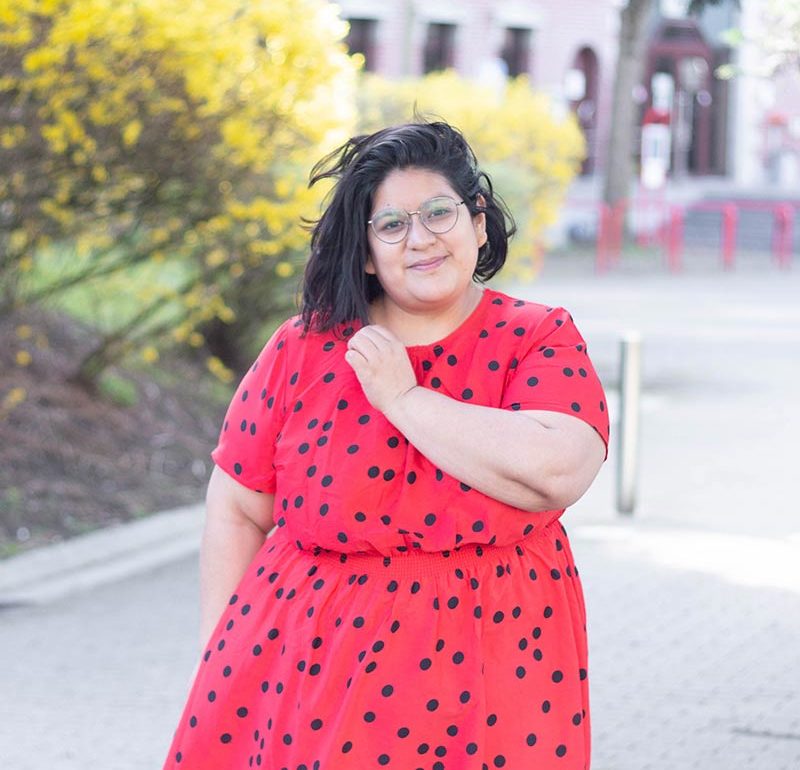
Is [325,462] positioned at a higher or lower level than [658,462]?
higher

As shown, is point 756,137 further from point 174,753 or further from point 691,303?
point 174,753

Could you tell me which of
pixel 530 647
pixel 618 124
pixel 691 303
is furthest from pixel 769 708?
pixel 618 124

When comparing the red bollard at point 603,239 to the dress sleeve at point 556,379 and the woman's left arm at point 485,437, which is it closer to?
the dress sleeve at point 556,379

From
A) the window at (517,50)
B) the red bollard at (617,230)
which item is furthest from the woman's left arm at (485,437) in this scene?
the window at (517,50)

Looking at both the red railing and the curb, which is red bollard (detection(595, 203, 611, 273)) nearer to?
the red railing

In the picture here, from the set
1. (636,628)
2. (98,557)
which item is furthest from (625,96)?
(636,628)

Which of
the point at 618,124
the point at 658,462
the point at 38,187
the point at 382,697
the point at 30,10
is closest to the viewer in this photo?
the point at 382,697

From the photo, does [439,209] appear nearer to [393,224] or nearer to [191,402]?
[393,224]

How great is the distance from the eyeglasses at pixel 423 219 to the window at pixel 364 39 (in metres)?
30.2

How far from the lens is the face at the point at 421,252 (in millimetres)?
2842

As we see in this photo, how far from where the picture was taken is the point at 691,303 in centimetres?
2148

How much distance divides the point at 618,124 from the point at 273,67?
21245mm

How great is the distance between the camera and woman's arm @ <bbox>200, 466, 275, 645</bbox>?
3.02m

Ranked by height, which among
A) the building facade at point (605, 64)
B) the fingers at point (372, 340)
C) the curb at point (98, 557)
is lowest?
the curb at point (98, 557)
